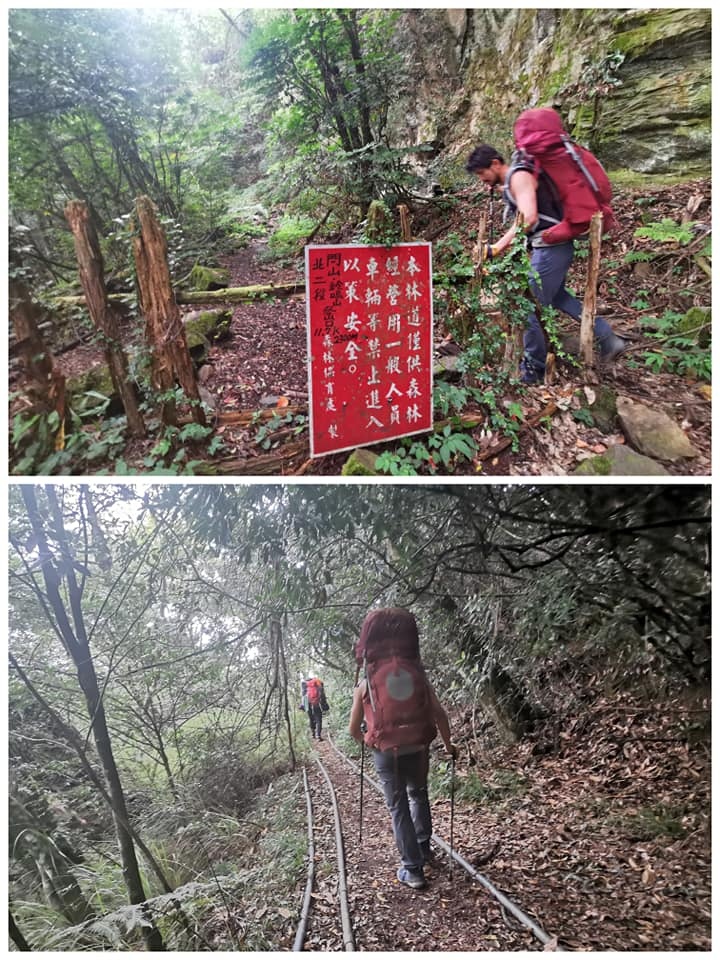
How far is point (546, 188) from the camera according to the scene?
257 cm

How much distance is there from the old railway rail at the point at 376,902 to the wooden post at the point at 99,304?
215 centimetres

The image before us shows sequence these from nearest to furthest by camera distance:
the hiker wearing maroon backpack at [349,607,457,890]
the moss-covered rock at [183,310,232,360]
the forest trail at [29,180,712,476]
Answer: the hiker wearing maroon backpack at [349,607,457,890], the forest trail at [29,180,712,476], the moss-covered rock at [183,310,232,360]

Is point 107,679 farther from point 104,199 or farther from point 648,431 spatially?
point 648,431

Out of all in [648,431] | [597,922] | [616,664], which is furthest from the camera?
[648,431]

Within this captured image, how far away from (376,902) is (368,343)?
8.81 ft

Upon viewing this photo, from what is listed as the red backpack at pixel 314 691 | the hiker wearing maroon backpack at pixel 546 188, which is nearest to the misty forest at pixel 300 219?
the hiker wearing maroon backpack at pixel 546 188

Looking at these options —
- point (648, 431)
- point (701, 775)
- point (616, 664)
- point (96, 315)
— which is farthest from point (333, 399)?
point (701, 775)

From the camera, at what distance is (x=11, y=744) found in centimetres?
244

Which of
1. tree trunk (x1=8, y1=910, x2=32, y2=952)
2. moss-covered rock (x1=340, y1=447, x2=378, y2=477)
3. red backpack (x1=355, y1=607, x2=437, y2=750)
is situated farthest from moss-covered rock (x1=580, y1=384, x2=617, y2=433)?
tree trunk (x1=8, y1=910, x2=32, y2=952)

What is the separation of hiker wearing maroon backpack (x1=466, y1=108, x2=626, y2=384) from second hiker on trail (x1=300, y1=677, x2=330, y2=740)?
2.38 metres

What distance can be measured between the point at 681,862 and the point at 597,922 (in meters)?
0.48

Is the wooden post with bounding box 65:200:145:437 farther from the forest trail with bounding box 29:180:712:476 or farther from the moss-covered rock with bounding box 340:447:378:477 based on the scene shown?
the moss-covered rock with bounding box 340:447:378:477

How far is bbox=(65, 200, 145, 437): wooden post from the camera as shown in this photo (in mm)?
2303

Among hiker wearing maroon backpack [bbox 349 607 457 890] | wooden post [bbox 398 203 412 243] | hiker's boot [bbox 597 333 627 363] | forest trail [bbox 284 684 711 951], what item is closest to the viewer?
forest trail [bbox 284 684 711 951]
